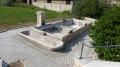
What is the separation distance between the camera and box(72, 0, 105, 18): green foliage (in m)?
14.7

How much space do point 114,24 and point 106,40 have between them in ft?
3.02

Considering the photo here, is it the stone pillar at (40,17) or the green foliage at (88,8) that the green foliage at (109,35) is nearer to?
the stone pillar at (40,17)

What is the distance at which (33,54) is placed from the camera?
6.64 metres

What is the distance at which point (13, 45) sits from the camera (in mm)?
7676

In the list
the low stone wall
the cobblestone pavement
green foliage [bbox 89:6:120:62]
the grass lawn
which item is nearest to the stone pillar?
the cobblestone pavement

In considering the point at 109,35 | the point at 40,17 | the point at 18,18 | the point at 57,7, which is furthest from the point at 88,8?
the point at 57,7

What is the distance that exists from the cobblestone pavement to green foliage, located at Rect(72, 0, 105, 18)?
7.70 metres

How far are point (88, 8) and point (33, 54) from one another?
10.7 metres

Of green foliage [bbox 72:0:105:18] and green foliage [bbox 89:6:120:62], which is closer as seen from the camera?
green foliage [bbox 89:6:120:62]

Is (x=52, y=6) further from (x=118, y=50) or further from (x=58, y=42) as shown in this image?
(x=118, y=50)

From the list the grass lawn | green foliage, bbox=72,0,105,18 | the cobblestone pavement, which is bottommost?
the cobblestone pavement

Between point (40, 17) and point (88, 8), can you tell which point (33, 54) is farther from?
point (88, 8)

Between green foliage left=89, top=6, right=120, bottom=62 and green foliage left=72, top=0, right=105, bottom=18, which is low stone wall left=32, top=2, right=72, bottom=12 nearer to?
green foliage left=72, top=0, right=105, bottom=18

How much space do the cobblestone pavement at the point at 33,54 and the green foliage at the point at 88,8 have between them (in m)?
7.70
